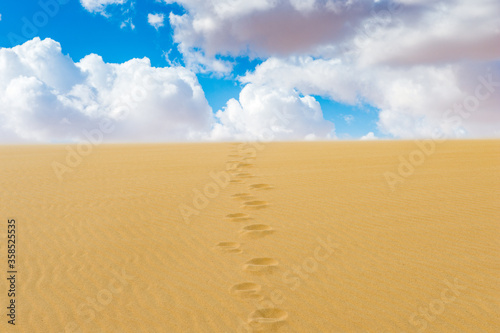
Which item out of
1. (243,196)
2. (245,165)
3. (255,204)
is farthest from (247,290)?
(245,165)

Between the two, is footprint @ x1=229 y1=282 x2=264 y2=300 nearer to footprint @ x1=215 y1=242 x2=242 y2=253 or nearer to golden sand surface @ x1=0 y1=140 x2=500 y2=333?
golden sand surface @ x1=0 y1=140 x2=500 y2=333

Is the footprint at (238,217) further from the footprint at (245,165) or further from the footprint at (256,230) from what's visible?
the footprint at (245,165)

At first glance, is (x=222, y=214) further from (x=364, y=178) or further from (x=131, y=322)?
(x=364, y=178)

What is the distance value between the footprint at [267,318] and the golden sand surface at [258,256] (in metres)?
0.01

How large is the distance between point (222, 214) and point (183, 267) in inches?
72.3

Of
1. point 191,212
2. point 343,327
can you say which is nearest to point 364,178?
point 191,212

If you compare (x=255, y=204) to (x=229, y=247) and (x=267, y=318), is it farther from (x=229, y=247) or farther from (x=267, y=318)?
(x=267, y=318)

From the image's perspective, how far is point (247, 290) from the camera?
3484 mm

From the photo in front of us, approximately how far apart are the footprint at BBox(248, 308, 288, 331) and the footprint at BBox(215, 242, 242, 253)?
123 centimetres

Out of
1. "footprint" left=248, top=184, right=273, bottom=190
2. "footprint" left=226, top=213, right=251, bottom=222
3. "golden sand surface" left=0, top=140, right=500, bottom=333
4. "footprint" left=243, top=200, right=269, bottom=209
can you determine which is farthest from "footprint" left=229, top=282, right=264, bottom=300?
"footprint" left=248, top=184, right=273, bottom=190

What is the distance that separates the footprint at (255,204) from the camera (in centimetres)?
613

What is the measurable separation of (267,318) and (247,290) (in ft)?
1.50

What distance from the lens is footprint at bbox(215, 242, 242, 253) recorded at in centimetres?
435

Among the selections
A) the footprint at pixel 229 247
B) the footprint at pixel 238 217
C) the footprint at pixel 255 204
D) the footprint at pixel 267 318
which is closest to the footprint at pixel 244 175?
the footprint at pixel 255 204
